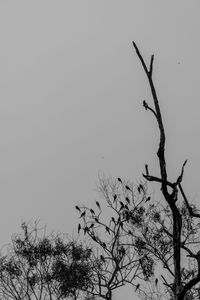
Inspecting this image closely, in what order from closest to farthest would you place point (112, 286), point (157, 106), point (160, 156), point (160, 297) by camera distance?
point (157, 106)
point (160, 156)
point (112, 286)
point (160, 297)

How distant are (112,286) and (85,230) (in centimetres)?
231

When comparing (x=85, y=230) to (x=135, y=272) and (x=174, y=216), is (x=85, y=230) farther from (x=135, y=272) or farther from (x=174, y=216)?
(x=174, y=216)

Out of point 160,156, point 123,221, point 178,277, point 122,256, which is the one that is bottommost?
point 178,277

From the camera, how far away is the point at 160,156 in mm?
2258

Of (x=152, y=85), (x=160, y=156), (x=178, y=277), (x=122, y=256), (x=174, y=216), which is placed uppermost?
(x=122, y=256)

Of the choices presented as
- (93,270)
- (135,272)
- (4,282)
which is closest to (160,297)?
(135,272)

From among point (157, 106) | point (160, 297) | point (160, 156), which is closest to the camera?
point (157, 106)

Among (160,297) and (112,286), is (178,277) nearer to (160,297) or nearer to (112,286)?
(112,286)

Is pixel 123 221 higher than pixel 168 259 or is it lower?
higher

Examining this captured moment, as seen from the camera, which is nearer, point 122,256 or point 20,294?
point 122,256

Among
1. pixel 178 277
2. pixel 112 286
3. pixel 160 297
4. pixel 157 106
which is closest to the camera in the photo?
pixel 157 106

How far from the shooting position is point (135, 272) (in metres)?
16.8

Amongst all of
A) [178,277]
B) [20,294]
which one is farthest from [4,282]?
[178,277]

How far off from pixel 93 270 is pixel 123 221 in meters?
2.53
